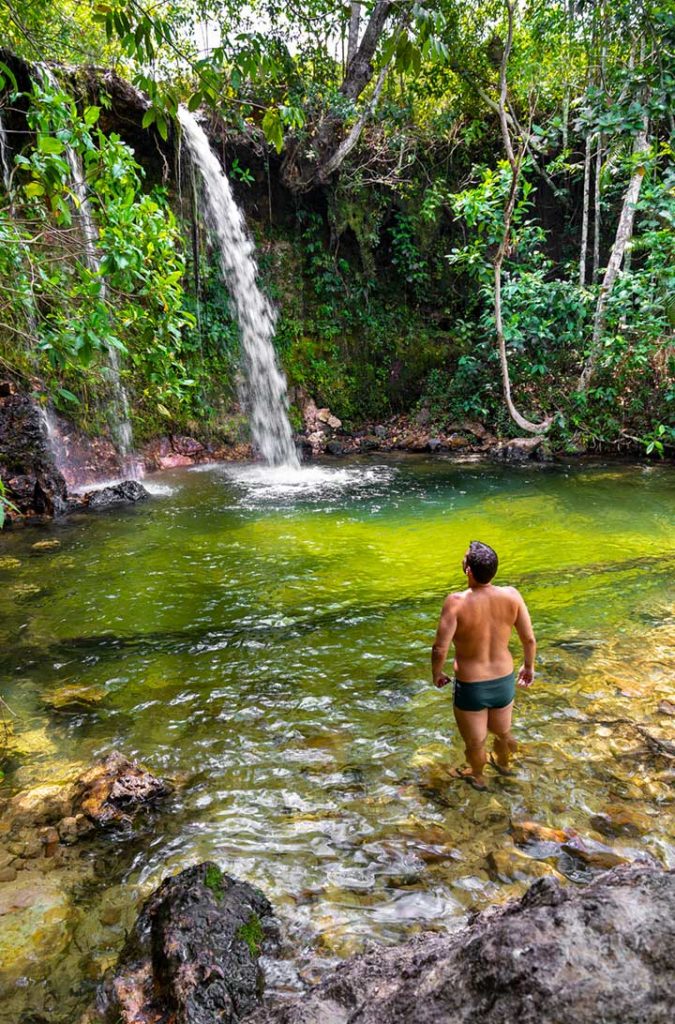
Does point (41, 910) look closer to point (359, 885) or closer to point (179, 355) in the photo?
point (359, 885)

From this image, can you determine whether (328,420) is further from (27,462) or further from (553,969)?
(553,969)

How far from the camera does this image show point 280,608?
6.04 m

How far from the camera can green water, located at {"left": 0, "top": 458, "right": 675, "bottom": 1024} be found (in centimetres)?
278

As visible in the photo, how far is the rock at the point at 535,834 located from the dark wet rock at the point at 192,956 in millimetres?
1326

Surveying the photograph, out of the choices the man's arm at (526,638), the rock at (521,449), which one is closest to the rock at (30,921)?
the man's arm at (526,638)

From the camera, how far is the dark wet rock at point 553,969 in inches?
49.3

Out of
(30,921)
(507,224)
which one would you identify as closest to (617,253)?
(507,224)

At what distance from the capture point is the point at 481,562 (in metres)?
3.45

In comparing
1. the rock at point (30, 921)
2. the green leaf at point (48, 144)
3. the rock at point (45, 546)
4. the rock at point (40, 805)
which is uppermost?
the green leaf at point (48, 144)

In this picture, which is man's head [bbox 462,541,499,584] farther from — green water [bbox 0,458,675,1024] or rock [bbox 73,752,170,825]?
rock [bbox 73,752,170,825]

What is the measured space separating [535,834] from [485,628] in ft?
3.57

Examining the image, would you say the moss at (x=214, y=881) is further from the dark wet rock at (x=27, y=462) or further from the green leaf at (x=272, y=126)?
the dark wet rock at (x=27, y=462)

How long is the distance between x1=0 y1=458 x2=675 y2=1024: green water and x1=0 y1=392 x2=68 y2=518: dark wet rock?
104 cm

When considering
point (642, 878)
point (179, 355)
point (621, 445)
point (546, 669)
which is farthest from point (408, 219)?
point (642, 878)
